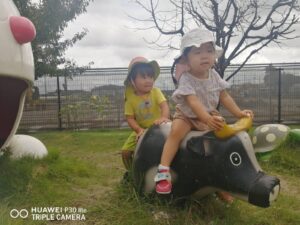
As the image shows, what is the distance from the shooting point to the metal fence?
10055 millimetres

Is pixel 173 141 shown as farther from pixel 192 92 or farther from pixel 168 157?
pixel 192 92

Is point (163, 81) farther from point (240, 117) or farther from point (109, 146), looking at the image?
point (240, 117)

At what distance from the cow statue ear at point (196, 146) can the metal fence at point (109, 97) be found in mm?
6781

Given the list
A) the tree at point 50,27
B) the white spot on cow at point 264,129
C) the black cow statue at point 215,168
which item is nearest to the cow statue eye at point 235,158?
the black cow statue at point 215,168

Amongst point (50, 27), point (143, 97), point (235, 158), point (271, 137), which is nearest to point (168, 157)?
point (235, 158)

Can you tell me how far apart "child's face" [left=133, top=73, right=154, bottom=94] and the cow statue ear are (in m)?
0.86

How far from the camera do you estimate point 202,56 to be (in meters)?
2.89

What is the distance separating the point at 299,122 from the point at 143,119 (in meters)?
8.15

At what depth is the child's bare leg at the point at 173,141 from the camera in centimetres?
288

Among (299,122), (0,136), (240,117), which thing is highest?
(240,117)

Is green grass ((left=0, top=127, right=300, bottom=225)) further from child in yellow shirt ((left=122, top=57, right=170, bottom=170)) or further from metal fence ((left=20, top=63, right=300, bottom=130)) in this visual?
metal fence ((left=20, top=63, right=300, bottom=130))

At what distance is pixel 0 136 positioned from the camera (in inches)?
164

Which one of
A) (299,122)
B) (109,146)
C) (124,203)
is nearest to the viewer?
(124,203)

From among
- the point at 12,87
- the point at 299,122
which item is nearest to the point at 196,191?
the point at 12,87
